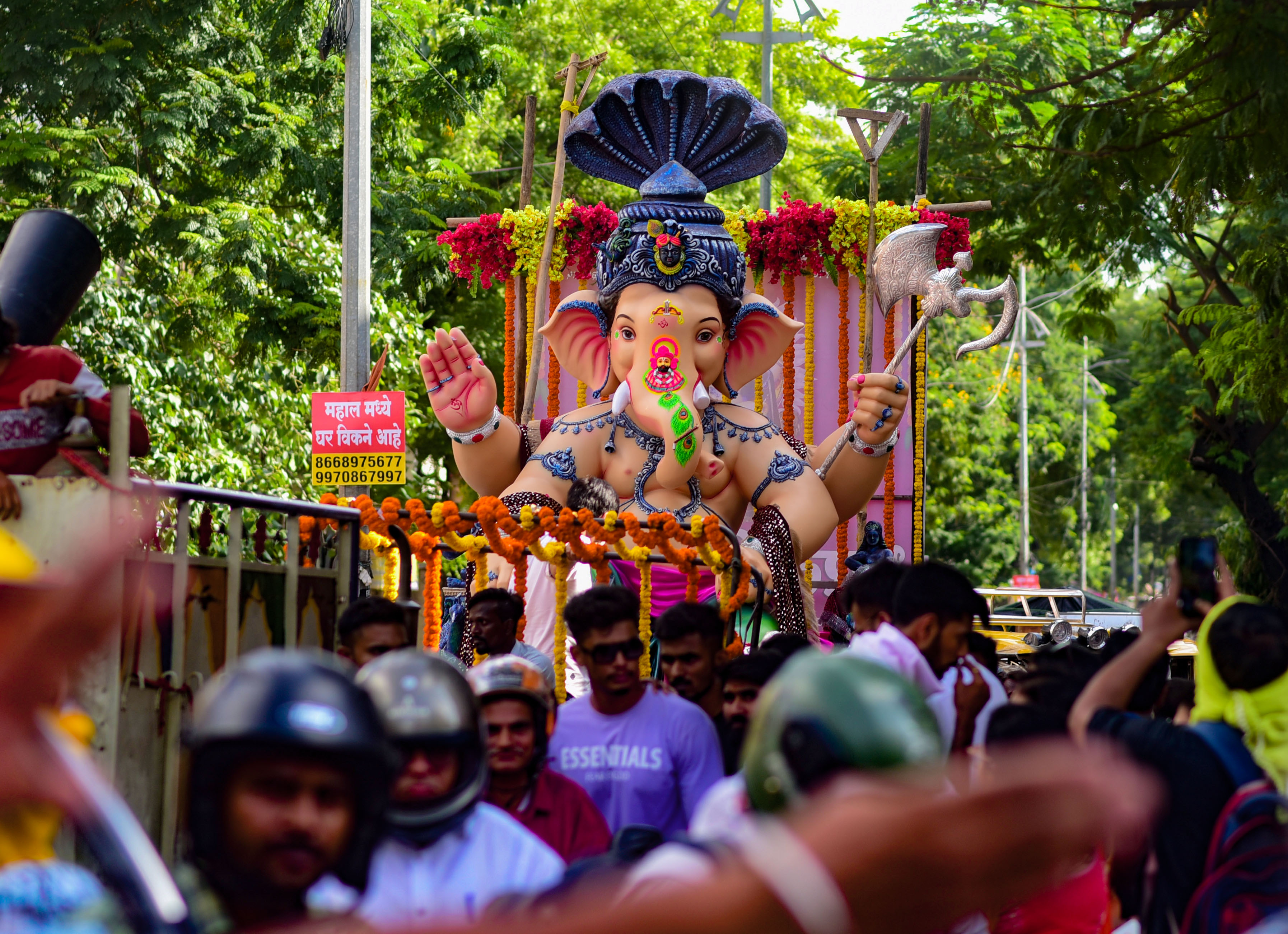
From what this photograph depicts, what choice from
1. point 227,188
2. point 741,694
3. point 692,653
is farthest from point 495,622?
point 227,188

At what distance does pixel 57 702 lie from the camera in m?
1.46

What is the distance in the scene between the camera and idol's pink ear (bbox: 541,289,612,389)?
888 centimetres

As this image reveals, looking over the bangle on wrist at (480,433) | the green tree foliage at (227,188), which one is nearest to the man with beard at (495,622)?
the bangle on wrist at (480,433)

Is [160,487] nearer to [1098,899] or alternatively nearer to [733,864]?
[1098,899]

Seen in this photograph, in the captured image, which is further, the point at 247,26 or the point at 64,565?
the point at 247,26

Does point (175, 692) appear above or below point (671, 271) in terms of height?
below

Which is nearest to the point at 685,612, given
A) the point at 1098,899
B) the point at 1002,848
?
the point at 1098,899

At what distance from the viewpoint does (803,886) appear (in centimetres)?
107

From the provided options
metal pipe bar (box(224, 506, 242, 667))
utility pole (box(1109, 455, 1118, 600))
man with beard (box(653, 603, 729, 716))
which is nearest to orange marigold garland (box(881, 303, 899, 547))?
man with beard (box(653, 603, 729, 716))

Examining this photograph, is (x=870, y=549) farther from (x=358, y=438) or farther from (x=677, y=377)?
(x=358, y=438)

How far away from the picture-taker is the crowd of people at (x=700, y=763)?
4.91 ft

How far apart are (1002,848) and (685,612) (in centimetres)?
378

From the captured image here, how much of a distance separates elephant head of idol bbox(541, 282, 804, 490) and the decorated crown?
0.17 metres

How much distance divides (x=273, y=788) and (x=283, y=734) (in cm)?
8
